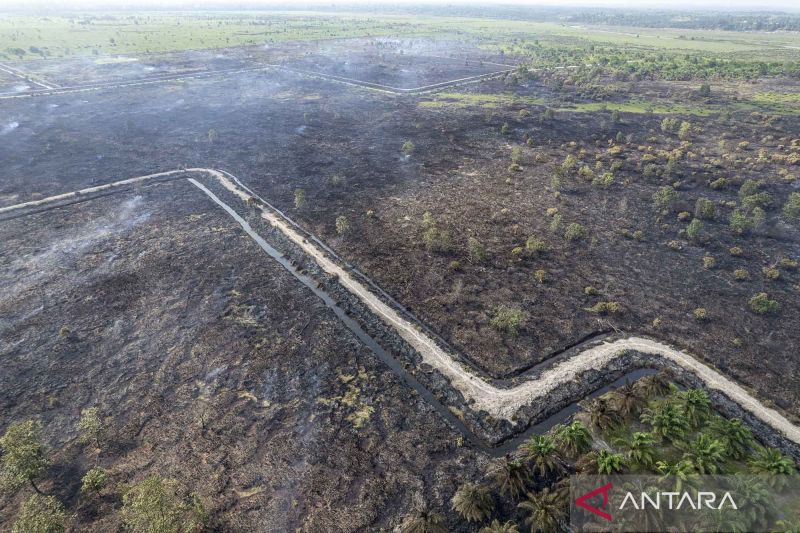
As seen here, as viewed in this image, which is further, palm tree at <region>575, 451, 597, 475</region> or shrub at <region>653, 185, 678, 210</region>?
shrub at <region>653, 185, 678, 210</region>

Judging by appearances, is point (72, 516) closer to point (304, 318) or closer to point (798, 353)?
point (304, 318)

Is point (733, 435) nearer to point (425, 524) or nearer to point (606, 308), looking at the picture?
point (606, 308)

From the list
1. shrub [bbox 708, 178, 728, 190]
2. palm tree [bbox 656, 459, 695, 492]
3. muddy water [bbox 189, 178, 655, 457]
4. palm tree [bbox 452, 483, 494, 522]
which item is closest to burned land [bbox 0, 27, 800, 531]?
shrub [bbox 708, 178, 728, 190]

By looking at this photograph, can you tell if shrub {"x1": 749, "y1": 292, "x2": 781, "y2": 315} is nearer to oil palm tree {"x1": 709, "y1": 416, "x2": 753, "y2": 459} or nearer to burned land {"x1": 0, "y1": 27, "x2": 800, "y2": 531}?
burned land {"x1": 0, "y1": 27, "x2": 800, "y2": 531}

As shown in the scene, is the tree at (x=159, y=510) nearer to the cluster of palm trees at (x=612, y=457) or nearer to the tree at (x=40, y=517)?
the tree at (x=40, y=517)

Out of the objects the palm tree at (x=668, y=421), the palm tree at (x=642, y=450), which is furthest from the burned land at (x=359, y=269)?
the palm tree at (x=642, y=450)

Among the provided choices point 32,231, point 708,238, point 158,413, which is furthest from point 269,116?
point 708,238
